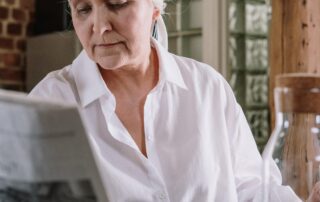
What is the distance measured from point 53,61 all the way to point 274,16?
3.97ft

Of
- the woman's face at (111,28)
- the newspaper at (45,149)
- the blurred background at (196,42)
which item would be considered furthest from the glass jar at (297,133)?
the blurred background at (196,42)

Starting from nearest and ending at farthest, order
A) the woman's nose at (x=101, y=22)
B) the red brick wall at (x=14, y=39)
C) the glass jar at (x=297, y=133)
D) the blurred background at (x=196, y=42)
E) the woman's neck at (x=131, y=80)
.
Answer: the glass jar at (x=297, y=133), the woman's nose at (x=101, y=22), the woman's neck at (x=131, y=80), the blurred background at (x=196, y=42), the red brick wall at (x=14, y=39)

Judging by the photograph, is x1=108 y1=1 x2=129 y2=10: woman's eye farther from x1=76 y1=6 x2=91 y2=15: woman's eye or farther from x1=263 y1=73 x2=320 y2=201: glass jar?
x1=263 y1=73 x2=320 y2=201: glass jar

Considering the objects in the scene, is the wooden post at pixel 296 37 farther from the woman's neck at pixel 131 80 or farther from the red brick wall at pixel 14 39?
the red brick wall at pixel 14 39

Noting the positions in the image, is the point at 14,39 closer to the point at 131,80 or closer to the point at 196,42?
the point at 196,42

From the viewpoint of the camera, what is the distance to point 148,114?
119 centimetres

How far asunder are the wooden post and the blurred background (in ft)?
0.91

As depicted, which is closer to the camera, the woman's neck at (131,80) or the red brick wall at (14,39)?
the woman's neck at (131,80)

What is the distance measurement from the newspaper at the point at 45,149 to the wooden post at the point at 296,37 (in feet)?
6.33

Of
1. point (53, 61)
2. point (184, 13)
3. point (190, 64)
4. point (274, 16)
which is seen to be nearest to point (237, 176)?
point (190, 64)

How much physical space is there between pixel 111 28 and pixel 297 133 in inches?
20.1

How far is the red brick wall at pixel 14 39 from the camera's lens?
2.80m

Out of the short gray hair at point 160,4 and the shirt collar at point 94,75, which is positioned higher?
the short gray hair at point 160,4

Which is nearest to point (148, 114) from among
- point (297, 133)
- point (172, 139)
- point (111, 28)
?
point (172, 139)
